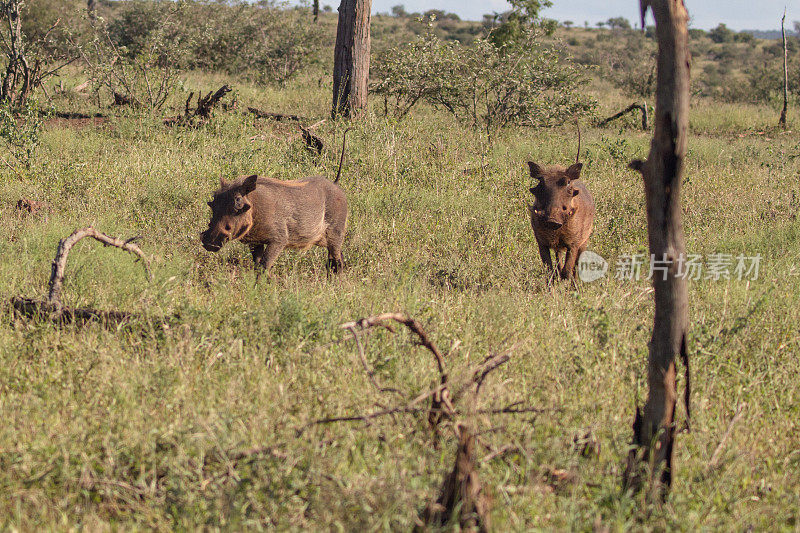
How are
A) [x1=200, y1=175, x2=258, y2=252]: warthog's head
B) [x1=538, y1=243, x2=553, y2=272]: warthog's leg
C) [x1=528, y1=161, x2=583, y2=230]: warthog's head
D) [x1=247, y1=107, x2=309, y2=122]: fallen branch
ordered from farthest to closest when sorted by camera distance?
[x1=247, y1=107, x2=309, y2=122]: fallen branch
[x1=538, y1=243, x2=553, y2=272]: warthog's leg
[x1=528, y1=161, x2=583, y2=230]: warthog's head
[x1=200, y1=175, x2=258, y2=252]: warthog's head

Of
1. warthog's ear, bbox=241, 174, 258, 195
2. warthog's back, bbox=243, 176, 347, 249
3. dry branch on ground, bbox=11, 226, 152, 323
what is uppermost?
warthog's ear, bbox=241, 174, 258, 195

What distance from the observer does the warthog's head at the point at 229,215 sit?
4852 millimetres

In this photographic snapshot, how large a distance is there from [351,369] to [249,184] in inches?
83.2

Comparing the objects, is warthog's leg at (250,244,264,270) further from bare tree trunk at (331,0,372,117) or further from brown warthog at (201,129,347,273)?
bare tree trunk at (331,0,372,117)

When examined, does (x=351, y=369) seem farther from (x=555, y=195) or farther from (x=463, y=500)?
(x=555, y=195)

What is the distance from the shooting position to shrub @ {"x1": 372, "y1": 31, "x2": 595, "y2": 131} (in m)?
10.8

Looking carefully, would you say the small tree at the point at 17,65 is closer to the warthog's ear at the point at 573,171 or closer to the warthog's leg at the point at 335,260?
the warthog's leg at the point at 335,260

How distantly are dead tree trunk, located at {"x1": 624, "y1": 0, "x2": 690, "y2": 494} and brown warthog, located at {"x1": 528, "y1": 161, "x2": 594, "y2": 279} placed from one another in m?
2.66

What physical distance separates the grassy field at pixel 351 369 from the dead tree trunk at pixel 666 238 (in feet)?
0.46

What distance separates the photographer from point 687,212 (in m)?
7.72

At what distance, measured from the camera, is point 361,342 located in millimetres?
3715

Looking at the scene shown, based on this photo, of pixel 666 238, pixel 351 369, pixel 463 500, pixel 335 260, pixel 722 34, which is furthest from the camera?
pixel 722 34

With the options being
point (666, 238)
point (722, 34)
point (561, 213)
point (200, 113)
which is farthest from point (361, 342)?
point (722, 34)

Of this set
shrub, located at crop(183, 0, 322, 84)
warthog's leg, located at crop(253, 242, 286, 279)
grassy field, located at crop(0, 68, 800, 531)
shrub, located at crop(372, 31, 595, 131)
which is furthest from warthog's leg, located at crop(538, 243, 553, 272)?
shrub, located at crop(183, 0, 322, 84)
